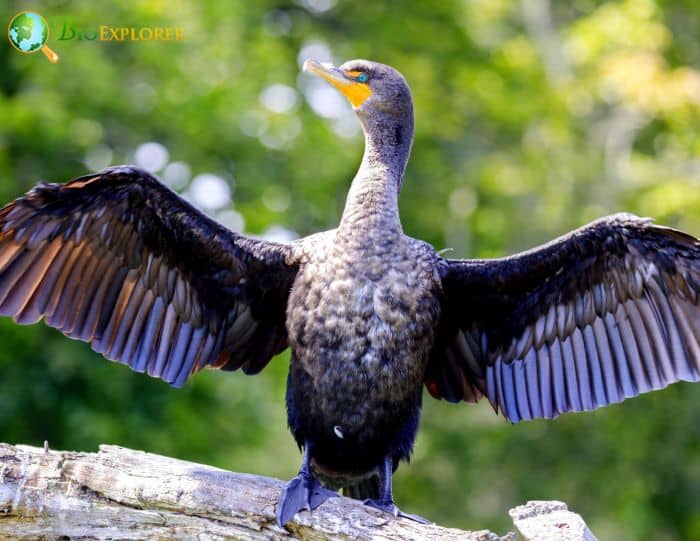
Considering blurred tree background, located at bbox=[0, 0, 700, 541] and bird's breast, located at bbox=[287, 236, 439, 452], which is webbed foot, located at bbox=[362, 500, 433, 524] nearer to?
bird's breast, located at bbox=[287, 236, 439, 452]

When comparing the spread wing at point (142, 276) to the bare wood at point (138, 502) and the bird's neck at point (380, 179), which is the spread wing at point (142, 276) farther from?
the bare wood at point (138, 502)

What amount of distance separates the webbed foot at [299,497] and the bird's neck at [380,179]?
124 centimetres

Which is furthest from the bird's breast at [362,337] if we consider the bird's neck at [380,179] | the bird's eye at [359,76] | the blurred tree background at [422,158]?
the blurred tree background at [422,158]

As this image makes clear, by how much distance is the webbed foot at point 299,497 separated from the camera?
4.98 meters

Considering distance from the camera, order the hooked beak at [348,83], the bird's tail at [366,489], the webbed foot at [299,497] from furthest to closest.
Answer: the hooked beak at [348,83]
the bird's tail at [366,489]
the webbed foot at [299,497]

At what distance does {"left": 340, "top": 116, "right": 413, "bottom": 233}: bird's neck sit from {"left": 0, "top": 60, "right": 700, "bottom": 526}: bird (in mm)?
11

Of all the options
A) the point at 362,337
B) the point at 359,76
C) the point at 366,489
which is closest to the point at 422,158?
the point at 359,76

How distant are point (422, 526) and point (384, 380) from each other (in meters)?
0.85

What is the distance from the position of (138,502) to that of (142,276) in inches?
50.3

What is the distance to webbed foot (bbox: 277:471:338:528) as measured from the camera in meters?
4.98

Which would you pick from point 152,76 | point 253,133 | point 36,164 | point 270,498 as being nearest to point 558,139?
point 253,133

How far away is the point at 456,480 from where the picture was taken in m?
15.7

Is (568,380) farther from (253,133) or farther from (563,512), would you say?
(253,133)

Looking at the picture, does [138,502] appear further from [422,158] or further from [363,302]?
[422,158]
